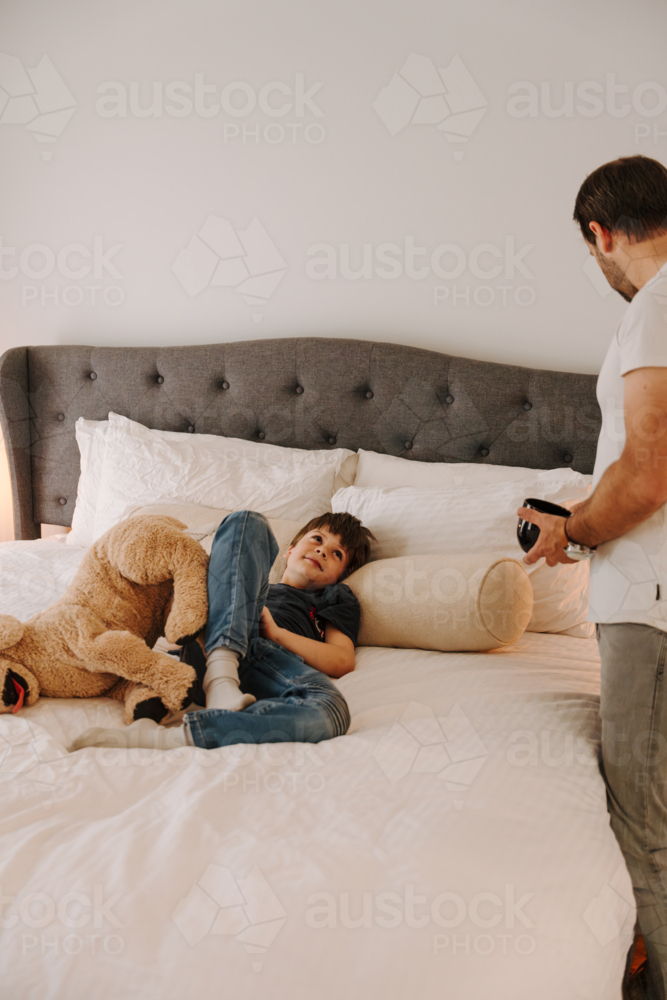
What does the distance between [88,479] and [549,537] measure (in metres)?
1.63

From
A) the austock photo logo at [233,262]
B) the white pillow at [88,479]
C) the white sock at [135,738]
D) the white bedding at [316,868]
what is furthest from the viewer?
the austock photo logo at [233,262]

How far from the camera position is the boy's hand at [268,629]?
1361 millimetres

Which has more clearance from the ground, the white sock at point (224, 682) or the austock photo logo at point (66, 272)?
the austock photo logo at point (66, 272)

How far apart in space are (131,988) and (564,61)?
237cm

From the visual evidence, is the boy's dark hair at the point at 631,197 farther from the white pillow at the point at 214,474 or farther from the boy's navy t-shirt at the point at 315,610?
the white pillow at the point at 214,474

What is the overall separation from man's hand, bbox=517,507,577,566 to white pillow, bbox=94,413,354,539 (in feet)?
2.87

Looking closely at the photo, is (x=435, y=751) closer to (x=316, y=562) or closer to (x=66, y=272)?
(x=316, y=562)

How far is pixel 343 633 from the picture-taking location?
149 centimetres

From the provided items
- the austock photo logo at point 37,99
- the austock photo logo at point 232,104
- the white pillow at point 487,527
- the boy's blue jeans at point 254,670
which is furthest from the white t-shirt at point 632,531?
the austock photo logo at point 37,99

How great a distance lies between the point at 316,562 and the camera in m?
1.63

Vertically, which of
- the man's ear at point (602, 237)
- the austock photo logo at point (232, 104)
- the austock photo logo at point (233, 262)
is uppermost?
the austock photo logo at point (232, 104)

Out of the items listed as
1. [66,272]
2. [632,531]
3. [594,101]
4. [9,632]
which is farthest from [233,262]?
[632,531]

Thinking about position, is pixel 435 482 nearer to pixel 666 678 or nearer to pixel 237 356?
pixel 237 356

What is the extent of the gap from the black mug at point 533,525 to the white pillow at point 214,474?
85 cm
